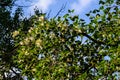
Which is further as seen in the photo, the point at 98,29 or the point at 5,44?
the point at 5,44

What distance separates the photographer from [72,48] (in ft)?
41.3

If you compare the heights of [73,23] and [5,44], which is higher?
[5,44]

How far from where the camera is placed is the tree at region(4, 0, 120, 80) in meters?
12.2

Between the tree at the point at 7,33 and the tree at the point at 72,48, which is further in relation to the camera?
the tree at the point at 7,33

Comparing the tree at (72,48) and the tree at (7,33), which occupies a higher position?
the tree at (7,33)

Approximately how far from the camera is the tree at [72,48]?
12.2 metres

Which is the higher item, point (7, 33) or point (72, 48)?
point (7, 33)

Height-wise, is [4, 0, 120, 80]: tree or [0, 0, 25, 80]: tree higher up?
[0, 0, 25, 80]: tree

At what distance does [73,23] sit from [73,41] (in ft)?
2.08

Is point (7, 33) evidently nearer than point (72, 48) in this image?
No

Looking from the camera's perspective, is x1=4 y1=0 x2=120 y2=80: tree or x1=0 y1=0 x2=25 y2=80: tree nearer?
x1=4 y1=0 x2=120 y2=80: tree

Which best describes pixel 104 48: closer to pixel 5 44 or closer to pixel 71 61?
pixel 71 61

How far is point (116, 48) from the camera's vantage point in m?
12.2

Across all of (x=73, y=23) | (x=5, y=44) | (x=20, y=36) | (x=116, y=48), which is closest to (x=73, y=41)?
(x=73, y=23)
